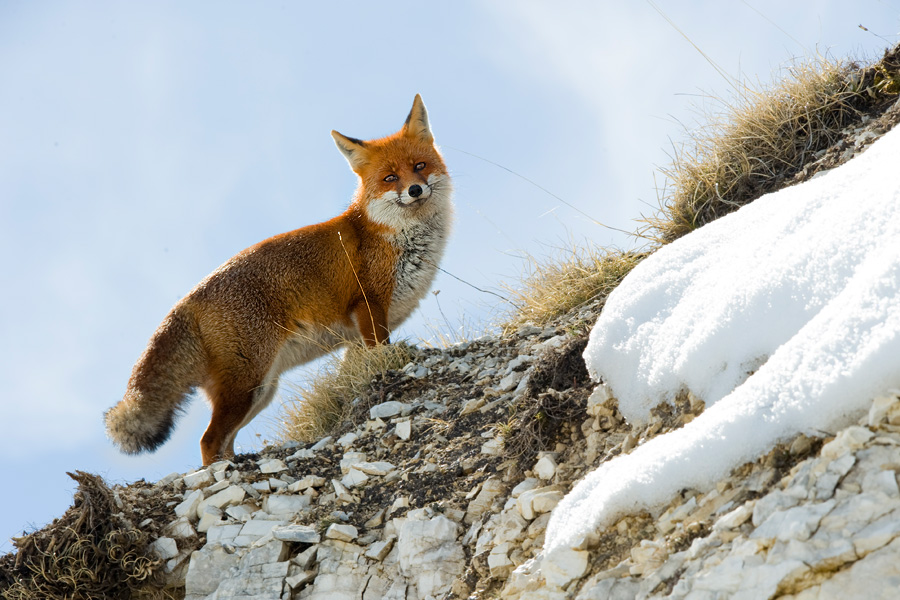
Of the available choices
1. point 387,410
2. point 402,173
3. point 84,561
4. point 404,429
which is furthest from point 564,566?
point 402,173

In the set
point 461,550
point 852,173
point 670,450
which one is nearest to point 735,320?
point 670,450

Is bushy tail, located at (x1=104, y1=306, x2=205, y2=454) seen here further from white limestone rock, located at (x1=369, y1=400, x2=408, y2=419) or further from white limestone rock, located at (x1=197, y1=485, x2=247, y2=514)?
white limestone rock, located at (x1=369, y1=400, x2=408, y2=419)

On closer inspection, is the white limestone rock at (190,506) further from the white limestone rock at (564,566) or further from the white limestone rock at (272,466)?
the white limestone rock at (564,566)

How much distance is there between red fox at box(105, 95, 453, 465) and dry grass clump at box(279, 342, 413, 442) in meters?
0.29

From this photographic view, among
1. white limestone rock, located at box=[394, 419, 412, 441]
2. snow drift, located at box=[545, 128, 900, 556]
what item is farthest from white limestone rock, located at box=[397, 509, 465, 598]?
white limestone rock, located at box=[394, 419, 412, 441]

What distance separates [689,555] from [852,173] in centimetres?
191

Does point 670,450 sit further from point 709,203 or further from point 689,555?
point 709,203

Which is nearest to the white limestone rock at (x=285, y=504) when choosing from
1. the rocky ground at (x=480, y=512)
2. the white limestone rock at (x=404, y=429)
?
the rocky ground at (x=480, y=512)

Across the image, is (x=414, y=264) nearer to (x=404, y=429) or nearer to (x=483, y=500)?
→ (x=404, y=429)

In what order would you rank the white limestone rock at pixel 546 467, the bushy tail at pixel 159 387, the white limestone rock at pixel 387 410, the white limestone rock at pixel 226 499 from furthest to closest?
the bushy tail at pixel 159 387 → the white limestone rock at pixel 387 410 → the white limestone rock at pixel 226 499 → the white limestone rock at pixel 546 467

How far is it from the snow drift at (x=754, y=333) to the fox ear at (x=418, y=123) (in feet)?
14.1

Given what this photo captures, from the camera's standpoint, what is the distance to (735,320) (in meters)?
3.03

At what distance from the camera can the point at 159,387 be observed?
637 centimetres

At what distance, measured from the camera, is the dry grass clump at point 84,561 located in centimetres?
491
